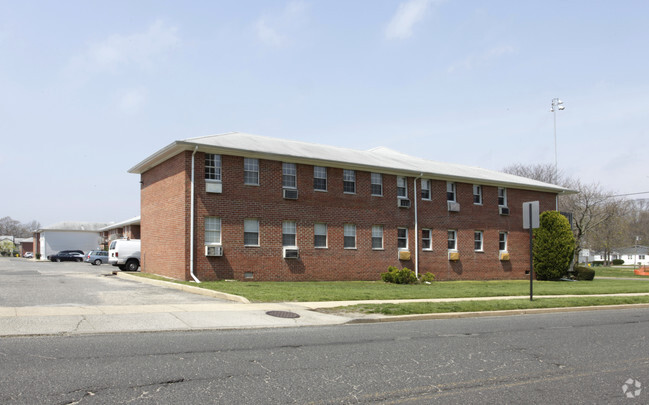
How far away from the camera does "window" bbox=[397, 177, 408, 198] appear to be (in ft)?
98.4

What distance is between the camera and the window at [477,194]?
33469mm

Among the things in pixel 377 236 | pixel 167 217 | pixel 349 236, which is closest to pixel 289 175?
pixel 349 236

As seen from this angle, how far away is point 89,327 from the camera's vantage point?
410 inches

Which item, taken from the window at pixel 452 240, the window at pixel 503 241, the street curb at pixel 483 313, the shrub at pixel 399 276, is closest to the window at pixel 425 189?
the window at pixel 452 240

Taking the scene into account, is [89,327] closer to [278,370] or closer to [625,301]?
[278,370]

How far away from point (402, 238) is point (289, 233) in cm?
714

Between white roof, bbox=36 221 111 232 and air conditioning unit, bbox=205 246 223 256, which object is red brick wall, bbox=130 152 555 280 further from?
white roof, bbox=36 221 111 232

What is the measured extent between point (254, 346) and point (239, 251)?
15.6m

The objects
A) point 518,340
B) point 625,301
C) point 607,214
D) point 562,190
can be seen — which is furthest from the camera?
point 607,214

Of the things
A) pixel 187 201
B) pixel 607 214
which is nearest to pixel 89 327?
pixel 187 201

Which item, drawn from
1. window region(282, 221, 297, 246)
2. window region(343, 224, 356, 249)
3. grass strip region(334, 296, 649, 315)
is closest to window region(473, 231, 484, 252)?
window region(343, 224, 356, 249)

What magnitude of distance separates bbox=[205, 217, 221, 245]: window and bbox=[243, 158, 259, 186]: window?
2.27 meters

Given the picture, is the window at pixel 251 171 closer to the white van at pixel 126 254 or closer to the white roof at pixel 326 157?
the white roof at pixel 326 157

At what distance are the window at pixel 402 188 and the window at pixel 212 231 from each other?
35.0 feet
